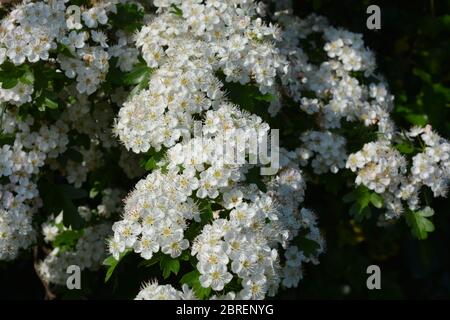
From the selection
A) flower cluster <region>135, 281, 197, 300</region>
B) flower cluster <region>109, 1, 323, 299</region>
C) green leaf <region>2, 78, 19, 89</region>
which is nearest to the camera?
flower cluster <region>135, 281, 197, 300</region>

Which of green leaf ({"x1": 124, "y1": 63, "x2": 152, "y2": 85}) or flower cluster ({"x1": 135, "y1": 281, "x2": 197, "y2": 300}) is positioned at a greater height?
green leaf ({"x1": 124, "y1": 63, "x2": 152, "y2": 85})

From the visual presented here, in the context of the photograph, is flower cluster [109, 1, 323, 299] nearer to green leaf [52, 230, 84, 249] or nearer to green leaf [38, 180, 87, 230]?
green leaf [38, 180, 87, 230]

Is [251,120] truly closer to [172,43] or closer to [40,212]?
[172,43]

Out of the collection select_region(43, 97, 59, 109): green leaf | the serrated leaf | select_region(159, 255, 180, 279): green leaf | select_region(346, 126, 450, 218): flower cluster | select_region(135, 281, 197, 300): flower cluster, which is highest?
select_region(43, 97, 59, 109): green leaf

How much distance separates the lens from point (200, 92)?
333 cm

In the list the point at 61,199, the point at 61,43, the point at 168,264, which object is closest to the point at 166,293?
the point at 168,264

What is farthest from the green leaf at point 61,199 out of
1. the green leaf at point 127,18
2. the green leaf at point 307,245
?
the green leaf at point 307,245

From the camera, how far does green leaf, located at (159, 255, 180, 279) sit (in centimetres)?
286

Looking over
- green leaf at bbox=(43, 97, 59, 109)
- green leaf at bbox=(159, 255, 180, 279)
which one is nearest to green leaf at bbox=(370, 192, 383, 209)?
green leaf at bbox=(159, 255, 180, 279)

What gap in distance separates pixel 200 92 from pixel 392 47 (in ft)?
6.59

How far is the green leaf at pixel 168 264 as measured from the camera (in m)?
2.86

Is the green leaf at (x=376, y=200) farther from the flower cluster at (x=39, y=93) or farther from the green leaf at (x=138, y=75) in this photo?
the flower cluster at (x=39, y=93)

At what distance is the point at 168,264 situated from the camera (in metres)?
2.87

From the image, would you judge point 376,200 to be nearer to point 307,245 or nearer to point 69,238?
point 307,245
